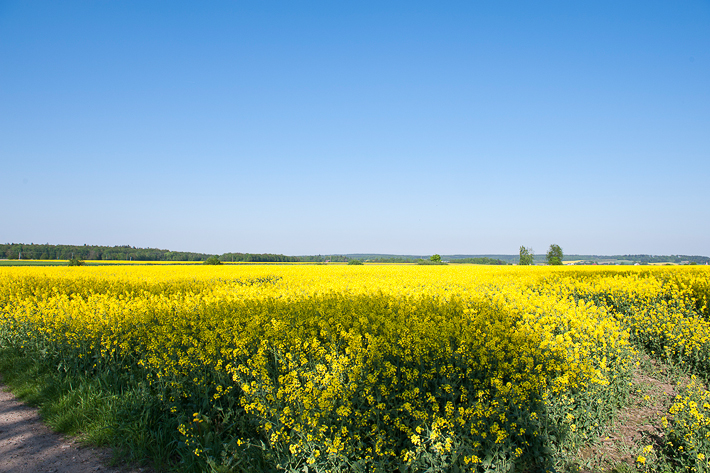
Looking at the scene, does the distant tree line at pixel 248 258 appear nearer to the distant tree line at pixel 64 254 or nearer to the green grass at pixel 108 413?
the distant tree line at pixel 64 254

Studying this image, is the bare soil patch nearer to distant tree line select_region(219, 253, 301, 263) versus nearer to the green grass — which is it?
the green grass

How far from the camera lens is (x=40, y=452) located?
4.42 metres

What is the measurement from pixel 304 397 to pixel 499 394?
1.94 m

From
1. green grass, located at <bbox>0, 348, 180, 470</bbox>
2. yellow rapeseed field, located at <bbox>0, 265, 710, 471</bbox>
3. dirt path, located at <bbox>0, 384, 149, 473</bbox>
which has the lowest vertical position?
dirt path, located at <bbox>0, 384, 149, 473</bbox>

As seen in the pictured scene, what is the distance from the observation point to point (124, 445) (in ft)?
14.4

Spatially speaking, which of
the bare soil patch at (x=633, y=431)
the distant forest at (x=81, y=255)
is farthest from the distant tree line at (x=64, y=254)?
the bare soil patch at (x=633, y=431)

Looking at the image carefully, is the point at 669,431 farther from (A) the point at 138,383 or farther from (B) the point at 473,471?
(A) the point at 138,383

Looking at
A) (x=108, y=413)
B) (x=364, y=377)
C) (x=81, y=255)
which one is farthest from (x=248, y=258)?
(x=364, y=377)

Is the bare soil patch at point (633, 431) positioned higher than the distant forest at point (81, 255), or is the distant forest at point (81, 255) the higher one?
the distant forest at point (81, 255)

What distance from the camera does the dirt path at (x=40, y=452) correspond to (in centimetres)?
409

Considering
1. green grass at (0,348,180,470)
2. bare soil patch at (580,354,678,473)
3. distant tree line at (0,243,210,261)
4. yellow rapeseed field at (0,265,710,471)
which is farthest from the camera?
distant tree line at (0,243,210,261)

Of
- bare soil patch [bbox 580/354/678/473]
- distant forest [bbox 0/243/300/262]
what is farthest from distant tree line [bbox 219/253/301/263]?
bare soil patch [bbox 580/354/678/473]

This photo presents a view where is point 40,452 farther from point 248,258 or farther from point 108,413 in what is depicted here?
point 248,258

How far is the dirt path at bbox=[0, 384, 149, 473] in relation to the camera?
4.09 m
